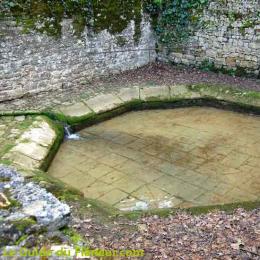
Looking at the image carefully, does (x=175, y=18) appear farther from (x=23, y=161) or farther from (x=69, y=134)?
(x=23, y=161)

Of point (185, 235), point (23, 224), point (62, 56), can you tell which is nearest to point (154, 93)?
point (62, 56)

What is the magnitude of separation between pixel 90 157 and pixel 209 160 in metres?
2.07

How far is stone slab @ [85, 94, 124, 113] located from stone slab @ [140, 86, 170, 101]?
632mm

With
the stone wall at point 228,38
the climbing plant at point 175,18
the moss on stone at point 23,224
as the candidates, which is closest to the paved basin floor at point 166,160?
the stone wall at point 228,38

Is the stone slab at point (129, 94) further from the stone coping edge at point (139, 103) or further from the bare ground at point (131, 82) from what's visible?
the bare ground at point (131, 82)

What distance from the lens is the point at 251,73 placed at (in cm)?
999

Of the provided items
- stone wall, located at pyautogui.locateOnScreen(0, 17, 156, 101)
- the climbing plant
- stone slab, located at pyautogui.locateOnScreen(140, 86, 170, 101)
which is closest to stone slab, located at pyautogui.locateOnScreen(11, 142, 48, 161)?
stone wall, located at pyautogui.locateOnScreen(0, 17, 156, 101)

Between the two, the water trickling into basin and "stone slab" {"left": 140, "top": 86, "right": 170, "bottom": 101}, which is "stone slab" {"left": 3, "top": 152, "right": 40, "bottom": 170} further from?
"stone slab" {"left": 140, "top": 86, "right": 170, "bottom": 101}

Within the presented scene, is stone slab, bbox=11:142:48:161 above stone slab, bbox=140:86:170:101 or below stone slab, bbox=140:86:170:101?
below

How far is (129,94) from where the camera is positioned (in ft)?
30.7

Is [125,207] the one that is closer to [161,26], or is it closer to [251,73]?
[251,73]

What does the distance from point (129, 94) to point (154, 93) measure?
579mm

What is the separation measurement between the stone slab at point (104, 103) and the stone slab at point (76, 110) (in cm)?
15

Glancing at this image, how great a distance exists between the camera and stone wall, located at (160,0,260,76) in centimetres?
974
